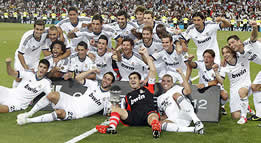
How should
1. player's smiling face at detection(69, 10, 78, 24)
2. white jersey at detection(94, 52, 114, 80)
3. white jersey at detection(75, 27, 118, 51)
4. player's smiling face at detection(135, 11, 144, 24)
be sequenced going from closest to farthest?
1. white jersey at detection(94, 52, 114, 80)
2. white jersey at detection(75, 27, 118, 51)
3. player's smiling face at detection(135, 11, 144, 24)
4. player's smiling face at detection(69, 10, 78, 24)

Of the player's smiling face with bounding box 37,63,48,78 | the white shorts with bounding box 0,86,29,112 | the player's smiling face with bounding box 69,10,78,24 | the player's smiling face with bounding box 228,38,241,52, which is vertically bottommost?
the white shorts with bounding box 0,86,29,112

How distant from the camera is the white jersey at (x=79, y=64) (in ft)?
25.7

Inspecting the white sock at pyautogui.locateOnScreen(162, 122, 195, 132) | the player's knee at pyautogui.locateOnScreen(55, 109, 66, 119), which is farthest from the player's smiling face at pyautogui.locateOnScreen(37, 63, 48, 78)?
the white sock at pyautogui.locateOnScreen(162, 122, 195, 132)

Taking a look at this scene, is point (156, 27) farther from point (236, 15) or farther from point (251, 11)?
point (251, 11)

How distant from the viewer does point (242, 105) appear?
663 cm

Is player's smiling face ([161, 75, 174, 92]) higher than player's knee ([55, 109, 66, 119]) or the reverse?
higher

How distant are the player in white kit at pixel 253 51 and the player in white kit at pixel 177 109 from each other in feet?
4.35

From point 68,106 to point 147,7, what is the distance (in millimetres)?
35316

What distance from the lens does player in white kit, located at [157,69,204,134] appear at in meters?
5.94

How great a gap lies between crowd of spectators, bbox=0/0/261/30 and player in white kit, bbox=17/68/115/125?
80.2 ft

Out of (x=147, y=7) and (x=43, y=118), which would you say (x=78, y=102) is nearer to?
(x=43, y=118)

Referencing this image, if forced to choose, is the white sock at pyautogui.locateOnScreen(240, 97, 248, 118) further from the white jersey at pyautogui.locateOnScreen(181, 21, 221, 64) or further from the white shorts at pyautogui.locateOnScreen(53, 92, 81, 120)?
the white shorts at pyautogui.locateOnScreen(53, 92, 81, 120)

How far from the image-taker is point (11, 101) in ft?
23.1

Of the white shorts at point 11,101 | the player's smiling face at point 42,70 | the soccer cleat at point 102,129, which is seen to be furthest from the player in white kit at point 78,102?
the soccer cleat at point 102,129
